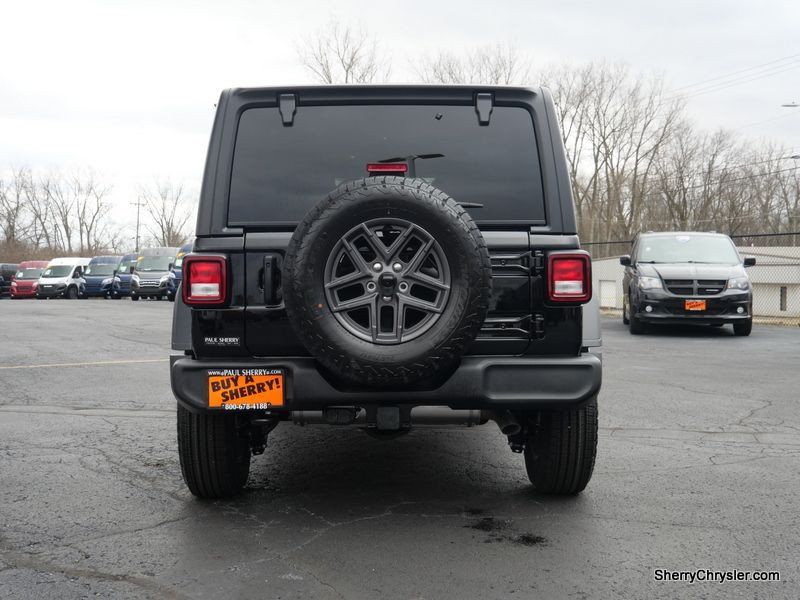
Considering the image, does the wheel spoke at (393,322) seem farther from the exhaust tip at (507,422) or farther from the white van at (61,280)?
the white van at (61,280)

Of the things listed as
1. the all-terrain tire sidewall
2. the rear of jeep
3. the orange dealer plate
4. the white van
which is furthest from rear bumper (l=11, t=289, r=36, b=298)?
the orange dealer plate

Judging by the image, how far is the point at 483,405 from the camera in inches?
145

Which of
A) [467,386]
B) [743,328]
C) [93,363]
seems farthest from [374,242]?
[743,328]

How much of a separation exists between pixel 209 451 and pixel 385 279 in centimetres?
133

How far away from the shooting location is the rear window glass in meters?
3.90

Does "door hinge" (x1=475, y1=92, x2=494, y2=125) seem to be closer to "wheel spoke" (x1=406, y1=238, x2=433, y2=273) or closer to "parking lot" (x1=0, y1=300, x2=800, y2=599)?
"wheel spoke" (x1=406, y1=238, x2=433, y2=273)

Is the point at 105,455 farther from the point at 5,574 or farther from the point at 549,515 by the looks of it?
the point at 549,515

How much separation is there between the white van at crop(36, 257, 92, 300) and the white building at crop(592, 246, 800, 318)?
80.3 ft

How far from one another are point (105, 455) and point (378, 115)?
2.91m

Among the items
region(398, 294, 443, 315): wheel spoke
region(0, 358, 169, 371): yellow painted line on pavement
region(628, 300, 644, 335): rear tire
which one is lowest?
region(0, 358, 169, 371): yellow painted line on pavement

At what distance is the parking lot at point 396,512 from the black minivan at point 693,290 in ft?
22.3

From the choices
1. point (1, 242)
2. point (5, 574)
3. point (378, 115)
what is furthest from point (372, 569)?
point (1, 242)

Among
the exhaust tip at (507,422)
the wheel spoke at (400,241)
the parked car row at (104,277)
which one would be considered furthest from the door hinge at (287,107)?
the parked car row at (104,277)

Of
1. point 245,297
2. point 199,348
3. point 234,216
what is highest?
point 234,216
